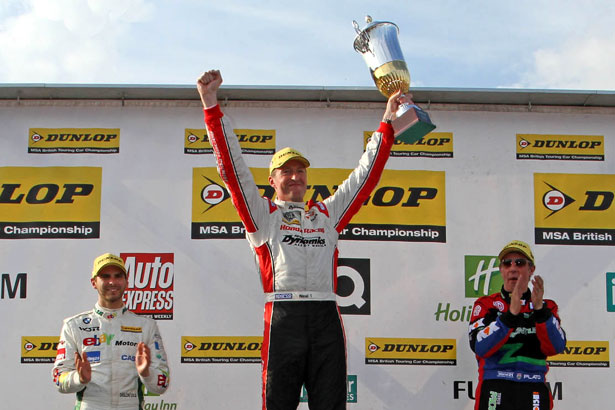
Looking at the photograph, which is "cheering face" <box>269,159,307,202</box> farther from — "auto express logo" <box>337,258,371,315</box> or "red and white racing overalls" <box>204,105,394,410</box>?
"auto express logo" <box>337,258,371,315</box>

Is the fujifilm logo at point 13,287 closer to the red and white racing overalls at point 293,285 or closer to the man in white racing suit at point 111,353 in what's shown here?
the man in white racing suit at point 111,353

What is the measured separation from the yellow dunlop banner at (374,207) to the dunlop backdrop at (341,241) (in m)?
0.01

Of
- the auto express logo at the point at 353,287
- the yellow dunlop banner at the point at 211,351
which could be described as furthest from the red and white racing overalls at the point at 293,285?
the yellow dunlop banner at the point at 211,351

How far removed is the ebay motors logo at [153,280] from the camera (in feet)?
14.3

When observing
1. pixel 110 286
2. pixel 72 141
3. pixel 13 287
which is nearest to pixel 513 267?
pixel 110 286

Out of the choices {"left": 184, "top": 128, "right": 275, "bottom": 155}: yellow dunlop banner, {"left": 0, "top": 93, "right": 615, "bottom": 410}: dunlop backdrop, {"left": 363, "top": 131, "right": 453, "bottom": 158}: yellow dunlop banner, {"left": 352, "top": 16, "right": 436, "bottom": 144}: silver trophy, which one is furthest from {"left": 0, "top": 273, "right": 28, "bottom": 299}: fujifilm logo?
{"left": 352, "top": 16, "right": 436, "bottom": 144}: silver trophy

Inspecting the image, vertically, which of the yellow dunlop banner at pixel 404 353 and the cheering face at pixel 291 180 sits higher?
the cheering face at pixel 291 180

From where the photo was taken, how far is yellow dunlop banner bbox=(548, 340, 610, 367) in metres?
4.39

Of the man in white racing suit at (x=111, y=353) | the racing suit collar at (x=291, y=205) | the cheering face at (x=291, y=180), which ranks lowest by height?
the man in white racing suit at (x=111, y=353)

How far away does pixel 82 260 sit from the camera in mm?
4402

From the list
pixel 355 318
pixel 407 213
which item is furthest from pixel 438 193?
pixel 355 318

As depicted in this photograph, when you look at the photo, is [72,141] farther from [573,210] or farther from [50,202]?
[573,210]

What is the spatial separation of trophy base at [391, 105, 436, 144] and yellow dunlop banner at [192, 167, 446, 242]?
1424 millimetres

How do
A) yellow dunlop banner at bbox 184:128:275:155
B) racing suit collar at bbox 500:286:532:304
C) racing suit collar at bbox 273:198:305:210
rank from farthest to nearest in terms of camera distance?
1. yellow dunlop banner at bbox 184:128:275:155
2. racing suit collar at bbox 500:286:532:304
3. racing suit collar at bbox 273:198:305:210
